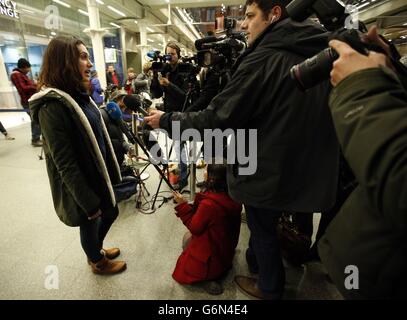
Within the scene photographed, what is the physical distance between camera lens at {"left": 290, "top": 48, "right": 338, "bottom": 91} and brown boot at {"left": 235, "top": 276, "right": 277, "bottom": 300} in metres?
Result: 1.19

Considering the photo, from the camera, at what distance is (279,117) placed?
101 centimetres

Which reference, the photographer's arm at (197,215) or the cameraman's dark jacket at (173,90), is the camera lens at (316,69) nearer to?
the photographer's arm at (197,215)

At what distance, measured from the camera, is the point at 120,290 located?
149 centimetres

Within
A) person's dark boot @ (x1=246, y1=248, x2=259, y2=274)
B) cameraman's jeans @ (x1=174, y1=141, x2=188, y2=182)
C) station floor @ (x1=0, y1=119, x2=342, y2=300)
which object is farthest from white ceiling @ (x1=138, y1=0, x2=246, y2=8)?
person's dark boot @ (x1=246, y1=248, x2=259, y2=274)

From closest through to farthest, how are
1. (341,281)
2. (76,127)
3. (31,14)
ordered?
(341,281)
(76,127)
(31,14)

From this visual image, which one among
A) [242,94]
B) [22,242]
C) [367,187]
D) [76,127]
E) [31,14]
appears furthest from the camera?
[31,14]

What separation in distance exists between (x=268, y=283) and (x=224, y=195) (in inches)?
20.8

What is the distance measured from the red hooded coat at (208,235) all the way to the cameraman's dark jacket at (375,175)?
828 millimetres

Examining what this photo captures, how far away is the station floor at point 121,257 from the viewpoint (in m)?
1.47

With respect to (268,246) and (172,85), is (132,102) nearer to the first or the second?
(172,85)

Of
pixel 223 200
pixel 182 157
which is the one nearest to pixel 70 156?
pixel 223 200

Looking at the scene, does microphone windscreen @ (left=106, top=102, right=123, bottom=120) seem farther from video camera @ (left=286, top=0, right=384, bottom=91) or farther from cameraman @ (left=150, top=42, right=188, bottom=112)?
video camera @ (left=286, top=0, right=384, bottom=91)
